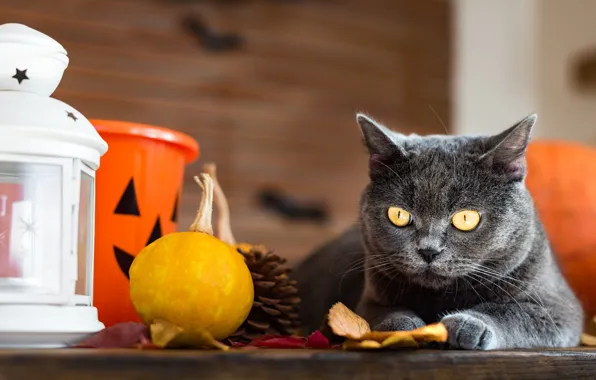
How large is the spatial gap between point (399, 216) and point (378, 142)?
0.38ft

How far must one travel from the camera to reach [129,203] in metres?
0.99

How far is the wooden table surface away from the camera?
1.81ft

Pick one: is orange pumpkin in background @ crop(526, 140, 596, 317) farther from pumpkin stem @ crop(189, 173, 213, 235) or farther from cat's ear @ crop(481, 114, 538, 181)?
pumpkin stem @ crop(189, 173, 213, 235)

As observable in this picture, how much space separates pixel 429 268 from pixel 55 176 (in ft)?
1.62

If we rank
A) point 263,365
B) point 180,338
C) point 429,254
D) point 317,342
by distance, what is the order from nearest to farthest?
point 263,365 → point 180,338 → point 317,342 → point 429,254

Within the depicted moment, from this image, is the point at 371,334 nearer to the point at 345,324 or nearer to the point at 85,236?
the point at 345,324

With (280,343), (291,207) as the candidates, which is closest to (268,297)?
(280,343)

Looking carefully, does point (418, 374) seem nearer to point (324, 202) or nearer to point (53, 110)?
point (53, 110)

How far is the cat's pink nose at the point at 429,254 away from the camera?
0.93 m

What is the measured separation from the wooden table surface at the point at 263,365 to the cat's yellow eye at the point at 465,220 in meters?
0.23

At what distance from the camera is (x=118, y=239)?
0.98 meters

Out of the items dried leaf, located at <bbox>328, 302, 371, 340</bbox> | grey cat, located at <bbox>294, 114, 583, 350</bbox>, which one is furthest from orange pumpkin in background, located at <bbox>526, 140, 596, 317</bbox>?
dried leaf, located at <bbox>328, 302, 371, 340</bbox>

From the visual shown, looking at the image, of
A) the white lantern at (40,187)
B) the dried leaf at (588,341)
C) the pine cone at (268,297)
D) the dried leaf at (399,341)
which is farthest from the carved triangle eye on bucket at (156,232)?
the dried leaf at (588,341)

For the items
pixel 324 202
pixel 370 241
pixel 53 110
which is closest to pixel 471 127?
pixel 324 202
